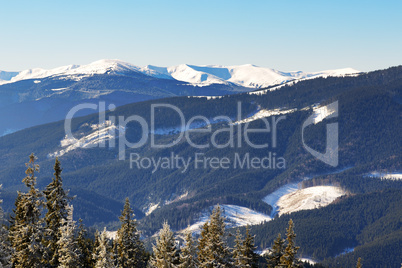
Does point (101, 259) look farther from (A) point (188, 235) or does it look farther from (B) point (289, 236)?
(B) point (289, 236)

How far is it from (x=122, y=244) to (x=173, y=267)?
43.9 ft

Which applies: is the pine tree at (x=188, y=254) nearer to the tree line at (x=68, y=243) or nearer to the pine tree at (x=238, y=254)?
the tree line at (x=68, y=243)

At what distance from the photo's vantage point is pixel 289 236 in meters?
64.1

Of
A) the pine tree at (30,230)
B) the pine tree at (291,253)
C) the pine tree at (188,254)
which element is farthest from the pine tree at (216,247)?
the pine tree at (30,230)

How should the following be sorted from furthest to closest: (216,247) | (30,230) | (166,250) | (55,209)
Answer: (55,209) < (30,230) < (216,247) < (166,250)

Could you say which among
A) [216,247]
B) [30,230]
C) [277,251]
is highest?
[30,230]

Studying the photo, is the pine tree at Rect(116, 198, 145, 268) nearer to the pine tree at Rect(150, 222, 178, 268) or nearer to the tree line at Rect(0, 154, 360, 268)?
the tree line at Rect(0, 154, 360, 268)

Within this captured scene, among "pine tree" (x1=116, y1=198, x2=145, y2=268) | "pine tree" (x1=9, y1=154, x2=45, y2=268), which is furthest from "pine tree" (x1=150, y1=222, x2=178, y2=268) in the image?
"pine tree" (x1=9, y1=154, x2=45, y2=268)

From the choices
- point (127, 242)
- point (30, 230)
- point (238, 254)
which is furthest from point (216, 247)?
point (30, 230)

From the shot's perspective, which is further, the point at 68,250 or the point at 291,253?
the point at 291,253

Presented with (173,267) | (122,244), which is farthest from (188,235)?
(122,244)

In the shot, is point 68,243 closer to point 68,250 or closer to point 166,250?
point 68,250

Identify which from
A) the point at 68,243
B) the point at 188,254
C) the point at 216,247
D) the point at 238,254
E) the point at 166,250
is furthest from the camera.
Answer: the point at 238,254

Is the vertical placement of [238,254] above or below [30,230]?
below
